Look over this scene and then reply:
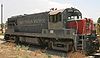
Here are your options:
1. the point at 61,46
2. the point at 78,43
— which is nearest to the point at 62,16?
the point at 61,46

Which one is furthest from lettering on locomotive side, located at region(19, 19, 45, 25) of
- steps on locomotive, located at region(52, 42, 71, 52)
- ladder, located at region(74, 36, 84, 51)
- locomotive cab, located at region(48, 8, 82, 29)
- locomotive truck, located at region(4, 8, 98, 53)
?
ladder, located at region(74, 36, 84, 51)

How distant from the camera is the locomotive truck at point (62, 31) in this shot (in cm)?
1577

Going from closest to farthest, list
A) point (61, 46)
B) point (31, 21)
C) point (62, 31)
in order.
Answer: point (62, 31) → point (61, 46) → point (31, 21)

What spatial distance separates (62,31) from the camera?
17312 mm

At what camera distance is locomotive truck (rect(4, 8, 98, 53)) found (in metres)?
15.8

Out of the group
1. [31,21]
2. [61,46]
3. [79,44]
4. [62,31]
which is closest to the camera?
[79,44]

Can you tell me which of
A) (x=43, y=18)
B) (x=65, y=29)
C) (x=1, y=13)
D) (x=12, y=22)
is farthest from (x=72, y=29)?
(x=1, y=13)

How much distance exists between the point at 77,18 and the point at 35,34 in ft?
17.1

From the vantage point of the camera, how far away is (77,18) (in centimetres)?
1811

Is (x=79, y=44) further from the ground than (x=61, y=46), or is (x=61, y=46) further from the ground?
(x=79, y=44)

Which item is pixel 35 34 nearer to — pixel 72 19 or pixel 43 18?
pixel 43 18

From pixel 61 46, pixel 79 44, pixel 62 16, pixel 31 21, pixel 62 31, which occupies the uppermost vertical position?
pixel 62 16

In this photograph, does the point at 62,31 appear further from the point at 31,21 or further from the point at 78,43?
the point at 31,21

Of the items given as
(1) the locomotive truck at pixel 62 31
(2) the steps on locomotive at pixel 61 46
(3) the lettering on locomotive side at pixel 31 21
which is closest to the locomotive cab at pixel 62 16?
(1) the locomotive truck at pixel 62 31
